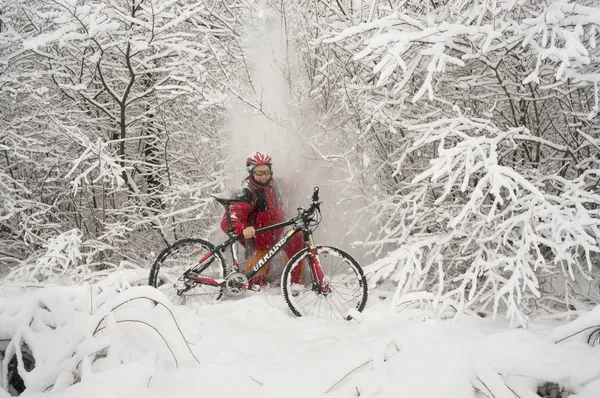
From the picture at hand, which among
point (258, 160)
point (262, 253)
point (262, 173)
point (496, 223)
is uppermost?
point (258, 160)

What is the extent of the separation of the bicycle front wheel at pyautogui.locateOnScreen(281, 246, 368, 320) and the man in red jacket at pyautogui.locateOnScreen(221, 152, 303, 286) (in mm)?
306

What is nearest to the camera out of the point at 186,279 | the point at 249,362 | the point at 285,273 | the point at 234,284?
the point at 249,362

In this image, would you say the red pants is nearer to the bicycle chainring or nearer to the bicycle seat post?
the bicycle chainring

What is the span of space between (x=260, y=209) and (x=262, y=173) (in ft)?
1.72

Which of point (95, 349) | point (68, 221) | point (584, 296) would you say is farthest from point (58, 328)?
point (68, 221)

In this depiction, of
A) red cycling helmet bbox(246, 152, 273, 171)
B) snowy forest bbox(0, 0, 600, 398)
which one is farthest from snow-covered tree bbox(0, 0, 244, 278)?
red cycling helmet bbox(246, 152, 273, 171)

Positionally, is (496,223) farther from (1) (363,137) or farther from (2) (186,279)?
(2) (186,279)

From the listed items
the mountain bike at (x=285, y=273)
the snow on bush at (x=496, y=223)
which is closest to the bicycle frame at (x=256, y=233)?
the mountain bike at (x=285, y=273)

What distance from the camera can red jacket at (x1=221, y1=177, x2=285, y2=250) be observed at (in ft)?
16.8

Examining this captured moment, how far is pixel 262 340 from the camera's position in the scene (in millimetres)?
3162

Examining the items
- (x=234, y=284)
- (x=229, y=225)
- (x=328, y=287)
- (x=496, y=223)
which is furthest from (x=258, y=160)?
(x=496, y=223)

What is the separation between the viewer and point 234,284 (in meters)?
4.57

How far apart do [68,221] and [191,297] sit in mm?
5013

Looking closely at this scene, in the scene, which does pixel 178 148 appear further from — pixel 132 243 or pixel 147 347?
pixel 147 347
